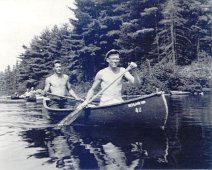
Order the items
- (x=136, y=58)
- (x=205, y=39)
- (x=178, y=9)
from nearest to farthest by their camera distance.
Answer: (x=178, y=9)
(x=205, y=39)
(x=136, y=58)

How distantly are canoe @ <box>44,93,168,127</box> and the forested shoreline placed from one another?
15932 millimetres

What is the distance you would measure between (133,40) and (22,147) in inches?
956

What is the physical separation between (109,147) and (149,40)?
25360 millimetres

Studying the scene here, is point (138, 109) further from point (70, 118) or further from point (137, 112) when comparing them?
point (70, 118)

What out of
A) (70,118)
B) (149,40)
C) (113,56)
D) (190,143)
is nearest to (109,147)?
(190,143)

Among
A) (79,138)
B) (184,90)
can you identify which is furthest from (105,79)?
(184,90)

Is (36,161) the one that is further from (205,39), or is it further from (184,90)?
(205,39)

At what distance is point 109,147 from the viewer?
571cm

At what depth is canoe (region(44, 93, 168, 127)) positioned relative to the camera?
6.89 m

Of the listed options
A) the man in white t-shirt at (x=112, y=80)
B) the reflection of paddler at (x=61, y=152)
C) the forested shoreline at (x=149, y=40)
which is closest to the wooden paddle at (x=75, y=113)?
the man in white t-shirt at (x=112, y=80)

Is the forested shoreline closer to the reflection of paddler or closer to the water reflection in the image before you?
the water reflection

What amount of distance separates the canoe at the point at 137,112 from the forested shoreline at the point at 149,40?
15.9 metres

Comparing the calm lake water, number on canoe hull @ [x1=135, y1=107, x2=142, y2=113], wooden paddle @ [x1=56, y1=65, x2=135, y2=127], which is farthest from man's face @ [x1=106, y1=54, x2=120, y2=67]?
the calm lake water

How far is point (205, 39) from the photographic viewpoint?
27875 millimetres
